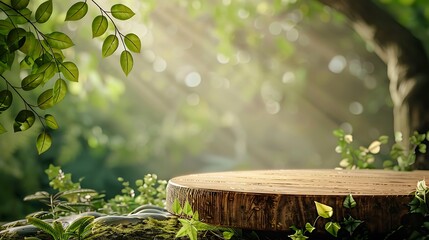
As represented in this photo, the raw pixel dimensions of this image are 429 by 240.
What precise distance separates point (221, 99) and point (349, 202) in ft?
25.7

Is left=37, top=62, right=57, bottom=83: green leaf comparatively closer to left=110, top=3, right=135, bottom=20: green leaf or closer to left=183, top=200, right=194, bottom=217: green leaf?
left=110, top=3, right=135, bottom=20: green leaf

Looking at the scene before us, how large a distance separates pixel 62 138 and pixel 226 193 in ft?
14.6

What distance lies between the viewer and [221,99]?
9156 mm

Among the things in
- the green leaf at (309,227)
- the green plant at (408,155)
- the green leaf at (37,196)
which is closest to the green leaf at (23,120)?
the green leaf at (37,196)

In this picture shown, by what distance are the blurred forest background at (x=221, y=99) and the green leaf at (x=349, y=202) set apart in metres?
3.91

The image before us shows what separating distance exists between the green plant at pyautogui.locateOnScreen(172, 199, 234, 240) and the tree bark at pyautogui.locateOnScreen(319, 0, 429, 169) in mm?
1729

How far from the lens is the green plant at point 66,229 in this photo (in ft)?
4.82

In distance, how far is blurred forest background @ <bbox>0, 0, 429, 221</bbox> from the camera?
6121 millimetres

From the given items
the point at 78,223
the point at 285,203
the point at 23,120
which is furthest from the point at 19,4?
the point at 285,203

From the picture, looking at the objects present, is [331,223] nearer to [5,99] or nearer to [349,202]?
[349,202]

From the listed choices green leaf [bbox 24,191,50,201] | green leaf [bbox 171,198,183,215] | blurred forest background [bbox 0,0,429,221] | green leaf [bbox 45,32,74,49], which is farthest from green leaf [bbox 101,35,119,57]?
blurred forest background [bbox 0,0,429,221]

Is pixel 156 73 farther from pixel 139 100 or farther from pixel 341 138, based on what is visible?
pixel 341 138

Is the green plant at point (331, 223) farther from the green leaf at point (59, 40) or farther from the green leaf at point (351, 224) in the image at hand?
the green leaf at point (59, 40)

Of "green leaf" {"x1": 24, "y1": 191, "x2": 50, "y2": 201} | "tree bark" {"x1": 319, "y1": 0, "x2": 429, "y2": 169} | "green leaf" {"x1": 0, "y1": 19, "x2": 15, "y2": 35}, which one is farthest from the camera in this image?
"tree bark" {"x1": 319, "y1": 0, "x2": 429, "y2": 169}
